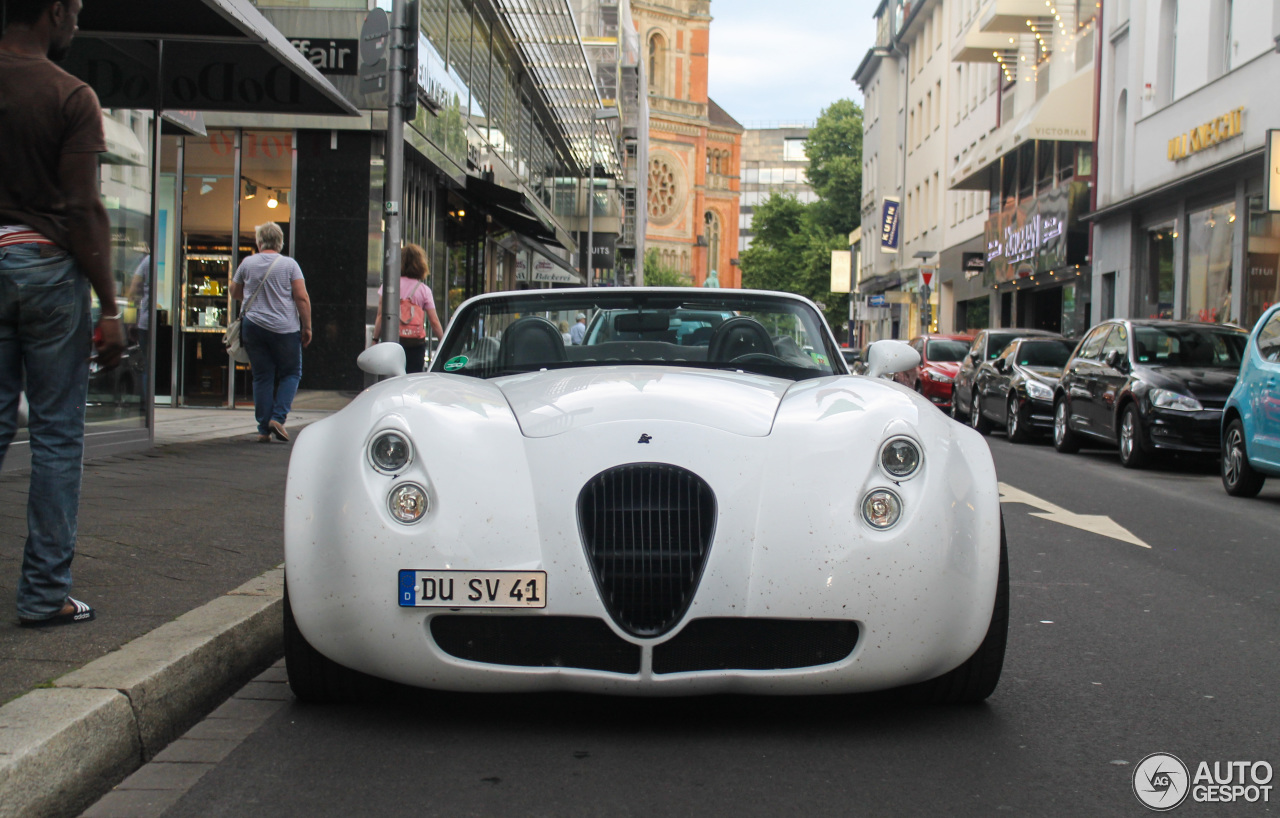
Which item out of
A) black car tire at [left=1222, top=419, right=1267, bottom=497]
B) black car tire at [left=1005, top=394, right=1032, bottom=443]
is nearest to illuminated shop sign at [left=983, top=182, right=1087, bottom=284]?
black car tire at [left=1005, top=394, right=1032, bottom=443]

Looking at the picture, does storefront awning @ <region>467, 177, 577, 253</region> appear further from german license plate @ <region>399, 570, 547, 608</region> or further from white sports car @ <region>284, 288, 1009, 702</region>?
german license plate @ <region>399, 570, 547, 608</region>

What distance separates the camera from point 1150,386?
13500 millimetres

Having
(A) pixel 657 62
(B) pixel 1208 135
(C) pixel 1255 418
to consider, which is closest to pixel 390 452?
(C) pixel 1255 418

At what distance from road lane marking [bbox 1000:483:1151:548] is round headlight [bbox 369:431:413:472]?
550cm

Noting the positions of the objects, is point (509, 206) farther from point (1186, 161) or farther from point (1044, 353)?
point (1186, 161)

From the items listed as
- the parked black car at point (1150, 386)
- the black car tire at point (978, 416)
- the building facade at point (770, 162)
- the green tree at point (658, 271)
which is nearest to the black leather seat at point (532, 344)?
the parked black car at point (1150, 386)

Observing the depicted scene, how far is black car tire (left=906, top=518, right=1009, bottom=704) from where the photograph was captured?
385 centimetres

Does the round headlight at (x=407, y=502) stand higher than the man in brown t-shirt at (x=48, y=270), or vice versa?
the man in brown t-shirt at (x=48, y=270)

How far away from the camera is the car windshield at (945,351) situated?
25547 millimetres

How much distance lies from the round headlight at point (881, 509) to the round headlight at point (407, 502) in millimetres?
1156

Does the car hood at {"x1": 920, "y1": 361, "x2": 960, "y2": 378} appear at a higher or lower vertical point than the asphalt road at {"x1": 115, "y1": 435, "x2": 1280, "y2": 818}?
higher

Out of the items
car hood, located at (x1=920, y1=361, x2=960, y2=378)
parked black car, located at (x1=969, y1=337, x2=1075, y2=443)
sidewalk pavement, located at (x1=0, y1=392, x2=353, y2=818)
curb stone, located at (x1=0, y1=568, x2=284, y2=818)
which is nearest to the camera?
curb stone, located at (x1=0, y1=568, x2=284, y2=818)

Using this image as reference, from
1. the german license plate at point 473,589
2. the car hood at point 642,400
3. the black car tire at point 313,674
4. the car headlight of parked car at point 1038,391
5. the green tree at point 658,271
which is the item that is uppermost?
the green tree at point 658,271

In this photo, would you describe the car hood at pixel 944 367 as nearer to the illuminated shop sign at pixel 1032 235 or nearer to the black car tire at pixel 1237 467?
the illuminated shop sign at pixel 1032 235
